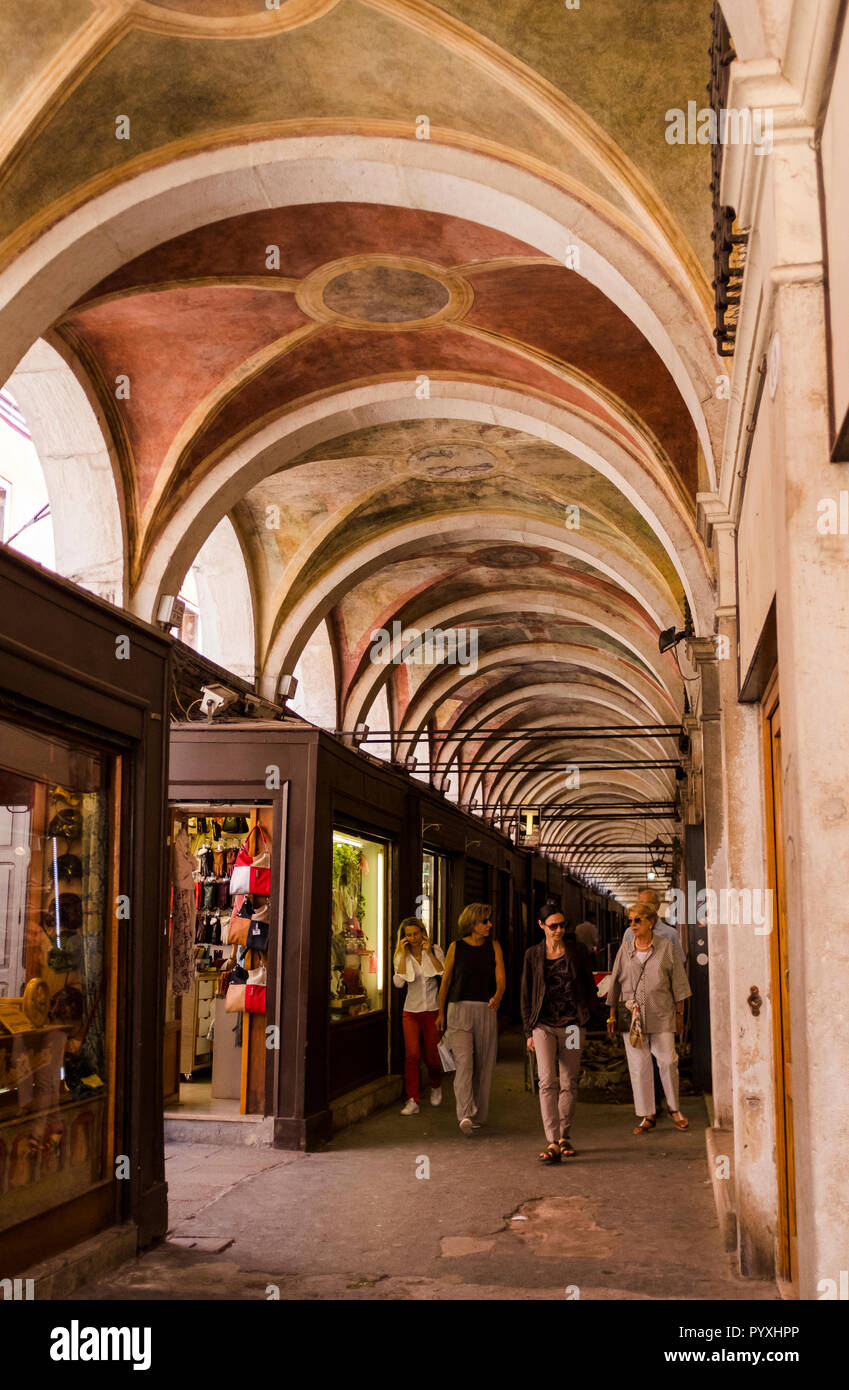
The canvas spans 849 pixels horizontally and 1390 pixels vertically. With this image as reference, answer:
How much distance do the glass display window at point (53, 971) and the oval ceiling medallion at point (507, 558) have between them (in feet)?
35.1

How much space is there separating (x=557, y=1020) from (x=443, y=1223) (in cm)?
203

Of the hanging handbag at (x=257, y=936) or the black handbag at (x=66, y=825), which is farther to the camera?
the hanging handbag at (x=257, y=936)

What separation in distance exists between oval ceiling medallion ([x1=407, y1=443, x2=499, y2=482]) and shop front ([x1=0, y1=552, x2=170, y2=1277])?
22.3 feet

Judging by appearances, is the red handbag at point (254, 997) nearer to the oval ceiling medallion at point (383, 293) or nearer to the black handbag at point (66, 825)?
the black handbag at point (66, 825)

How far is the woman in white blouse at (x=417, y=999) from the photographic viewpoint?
409 inches

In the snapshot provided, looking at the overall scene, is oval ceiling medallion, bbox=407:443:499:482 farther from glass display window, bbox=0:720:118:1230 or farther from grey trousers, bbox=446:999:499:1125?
glass display window, bbox=0:720:118:1230

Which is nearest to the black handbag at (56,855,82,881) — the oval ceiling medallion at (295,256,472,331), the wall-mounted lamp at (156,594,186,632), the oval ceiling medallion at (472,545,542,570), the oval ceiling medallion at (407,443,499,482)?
the oval ceiling medallion at (295,256,472,331)

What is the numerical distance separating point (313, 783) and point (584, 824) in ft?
107

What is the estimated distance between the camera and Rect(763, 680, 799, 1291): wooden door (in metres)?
5.06

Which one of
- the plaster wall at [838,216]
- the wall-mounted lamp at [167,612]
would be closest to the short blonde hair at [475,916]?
the wall-mounted lamp at [167,612]

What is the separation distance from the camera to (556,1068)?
8.44 metres

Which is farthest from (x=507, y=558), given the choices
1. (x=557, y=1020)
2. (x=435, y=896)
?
(x=557, y=1020)
